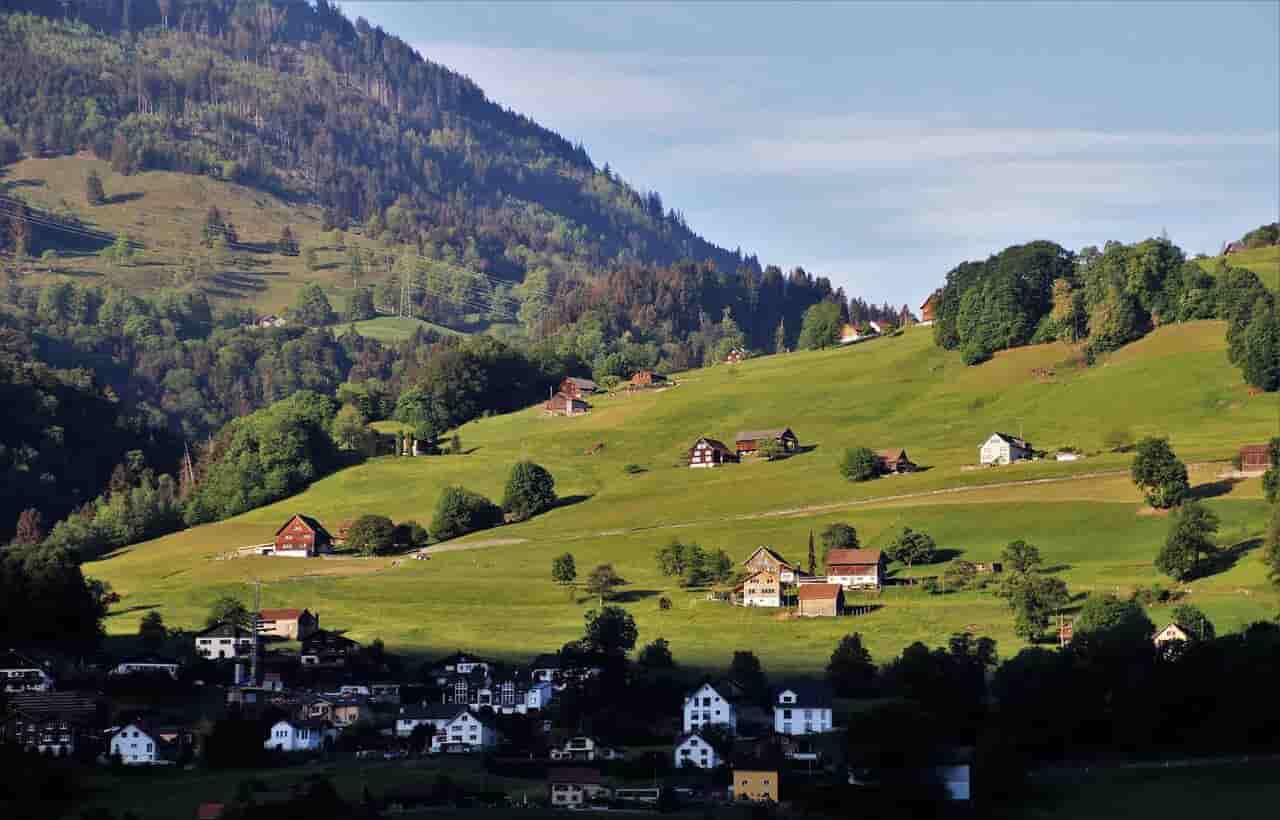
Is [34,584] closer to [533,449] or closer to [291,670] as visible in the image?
[291,670]

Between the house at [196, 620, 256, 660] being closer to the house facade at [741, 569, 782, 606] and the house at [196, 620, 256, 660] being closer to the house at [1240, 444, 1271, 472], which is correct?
the house facade at [741, 569, 782, 606]

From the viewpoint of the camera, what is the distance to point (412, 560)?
133625 mm

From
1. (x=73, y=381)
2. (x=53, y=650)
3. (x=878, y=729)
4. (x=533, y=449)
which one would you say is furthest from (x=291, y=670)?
(x=73, y=381)

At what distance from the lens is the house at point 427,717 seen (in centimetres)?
8438

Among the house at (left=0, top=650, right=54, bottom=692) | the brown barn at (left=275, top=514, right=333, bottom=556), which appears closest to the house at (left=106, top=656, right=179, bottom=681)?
the house at (left=0, top=650, right=54, bottom=692)

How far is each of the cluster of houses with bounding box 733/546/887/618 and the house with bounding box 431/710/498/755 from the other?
29752 millimetres

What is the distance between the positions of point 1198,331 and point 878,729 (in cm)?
10478

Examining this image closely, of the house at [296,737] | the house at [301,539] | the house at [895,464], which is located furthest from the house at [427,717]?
the house at [895,464]

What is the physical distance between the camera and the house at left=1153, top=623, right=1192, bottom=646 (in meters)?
89.9

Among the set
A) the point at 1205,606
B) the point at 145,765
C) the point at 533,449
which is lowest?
the point at 145,765

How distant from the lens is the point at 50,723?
82125 mm

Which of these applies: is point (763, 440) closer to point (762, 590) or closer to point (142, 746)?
point (762, 590)

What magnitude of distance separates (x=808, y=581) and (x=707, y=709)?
32452 mm

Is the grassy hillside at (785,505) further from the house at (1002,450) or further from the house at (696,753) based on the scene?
the house at (696,753)
